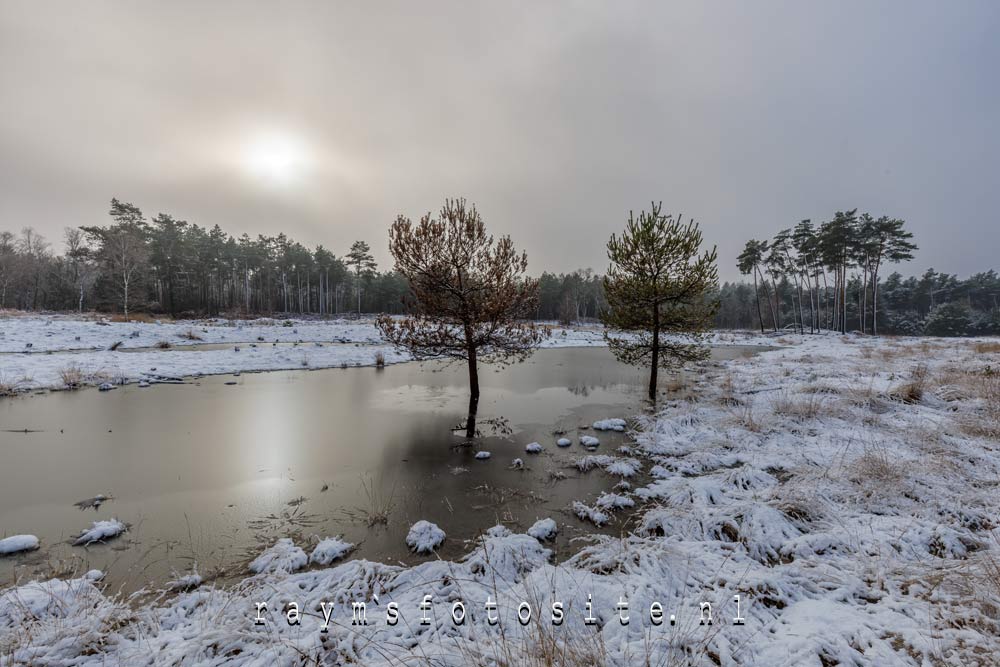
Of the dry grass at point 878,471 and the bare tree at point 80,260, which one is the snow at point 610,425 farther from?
the bare tree at point 80,260

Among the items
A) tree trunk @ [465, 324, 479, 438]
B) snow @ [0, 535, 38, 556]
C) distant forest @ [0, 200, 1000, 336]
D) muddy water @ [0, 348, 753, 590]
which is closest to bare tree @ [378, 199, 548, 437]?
tree trunk @ [465, 324, 479, 438]

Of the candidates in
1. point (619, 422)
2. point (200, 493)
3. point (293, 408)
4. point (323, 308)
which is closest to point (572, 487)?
point (619, 422)

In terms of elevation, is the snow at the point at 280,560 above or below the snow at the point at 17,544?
below

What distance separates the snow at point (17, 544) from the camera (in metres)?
4.16

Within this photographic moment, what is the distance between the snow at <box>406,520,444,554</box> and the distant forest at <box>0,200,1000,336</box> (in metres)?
47.7

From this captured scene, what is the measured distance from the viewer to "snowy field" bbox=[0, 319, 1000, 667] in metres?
2.46

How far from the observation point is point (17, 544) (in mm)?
4215

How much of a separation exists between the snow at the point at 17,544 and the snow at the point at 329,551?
3.46 m

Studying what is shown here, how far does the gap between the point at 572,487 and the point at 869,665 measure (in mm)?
4138

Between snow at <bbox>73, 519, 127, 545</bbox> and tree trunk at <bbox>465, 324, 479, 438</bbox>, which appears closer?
snow at <bbox>73, 519, 127, 545</bbox>

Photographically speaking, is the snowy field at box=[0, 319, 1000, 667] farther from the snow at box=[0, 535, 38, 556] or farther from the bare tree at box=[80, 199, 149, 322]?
the bare tree at box=[80, 199, 149, 322]

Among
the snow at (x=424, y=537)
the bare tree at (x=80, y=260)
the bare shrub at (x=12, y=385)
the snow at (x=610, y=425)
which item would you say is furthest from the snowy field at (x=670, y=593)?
the bare tree at (x=80, y=260)

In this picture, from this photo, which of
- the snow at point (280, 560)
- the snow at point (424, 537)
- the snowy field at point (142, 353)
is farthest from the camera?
the snowy field at point (142, 353)

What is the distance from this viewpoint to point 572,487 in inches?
242
